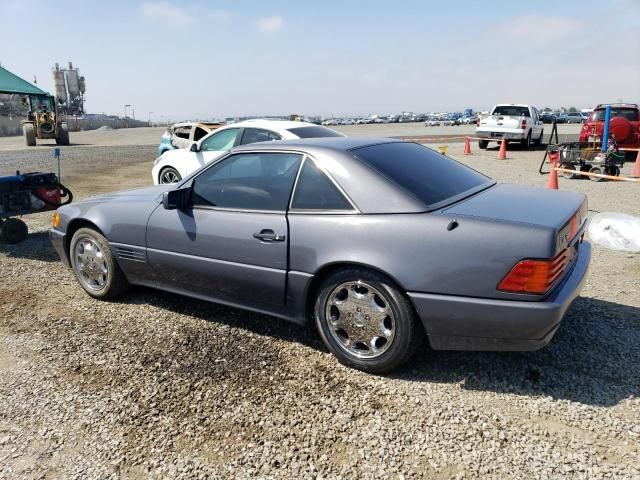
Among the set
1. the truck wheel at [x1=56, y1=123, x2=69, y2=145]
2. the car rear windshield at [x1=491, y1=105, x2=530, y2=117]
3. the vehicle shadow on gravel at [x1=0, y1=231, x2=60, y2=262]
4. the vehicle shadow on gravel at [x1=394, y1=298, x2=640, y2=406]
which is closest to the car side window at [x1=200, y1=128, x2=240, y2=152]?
the vehicle shadow on gravel at [x1=0, y1=231, x2=60, y2=262]

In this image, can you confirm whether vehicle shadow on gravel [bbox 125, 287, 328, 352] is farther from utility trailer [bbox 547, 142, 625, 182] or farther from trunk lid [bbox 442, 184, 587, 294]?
utility trailer [bbox 547, 142, 625, 182]

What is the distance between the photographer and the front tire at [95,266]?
4301 mm

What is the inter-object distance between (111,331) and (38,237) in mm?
3787

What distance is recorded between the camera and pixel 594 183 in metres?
11.0

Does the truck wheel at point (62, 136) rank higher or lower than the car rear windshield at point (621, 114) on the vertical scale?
lower

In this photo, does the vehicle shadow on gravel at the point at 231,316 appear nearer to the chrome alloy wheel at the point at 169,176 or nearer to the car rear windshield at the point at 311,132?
the car rear windshield at the point at 311,132

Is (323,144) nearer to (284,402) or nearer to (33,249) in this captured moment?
(284,402)

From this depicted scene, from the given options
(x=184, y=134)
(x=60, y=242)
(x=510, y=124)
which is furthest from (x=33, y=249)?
(x=510, y=124)

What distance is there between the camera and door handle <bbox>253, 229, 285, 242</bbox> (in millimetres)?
3307

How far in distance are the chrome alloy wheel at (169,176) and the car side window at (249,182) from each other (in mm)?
5654

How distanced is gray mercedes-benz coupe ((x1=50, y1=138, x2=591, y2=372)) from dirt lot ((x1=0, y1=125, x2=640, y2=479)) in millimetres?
303

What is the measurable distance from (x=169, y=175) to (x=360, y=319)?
7.13 metres

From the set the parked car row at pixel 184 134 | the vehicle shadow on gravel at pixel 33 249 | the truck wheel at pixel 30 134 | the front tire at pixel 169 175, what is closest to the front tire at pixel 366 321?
the vehicle shadow on gravel at pixel 33 249

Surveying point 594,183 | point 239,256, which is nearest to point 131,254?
point 239,256
